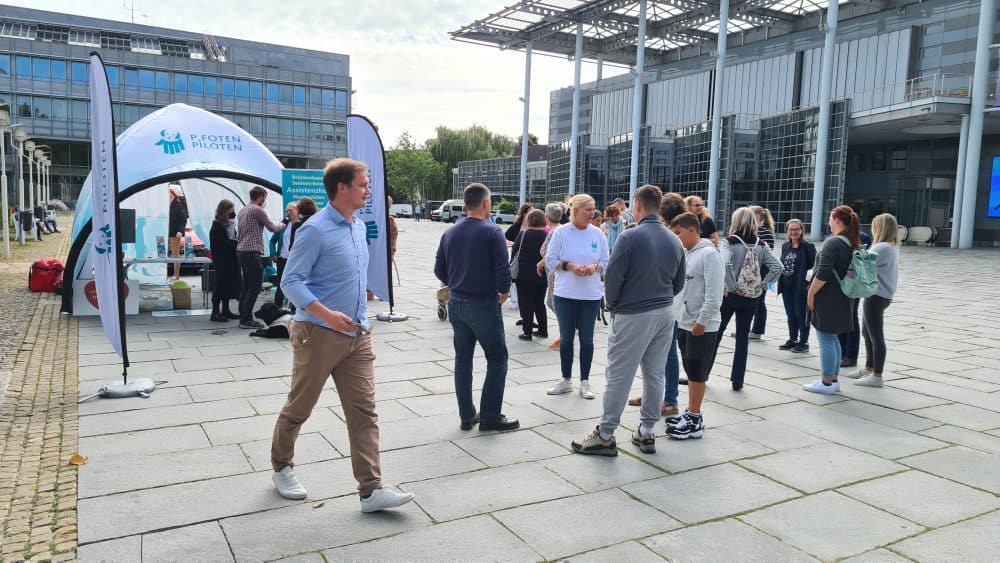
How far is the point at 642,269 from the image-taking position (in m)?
4.38

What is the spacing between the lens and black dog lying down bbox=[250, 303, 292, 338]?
28.2 feet

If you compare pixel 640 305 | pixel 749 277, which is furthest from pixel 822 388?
pixel 640 305

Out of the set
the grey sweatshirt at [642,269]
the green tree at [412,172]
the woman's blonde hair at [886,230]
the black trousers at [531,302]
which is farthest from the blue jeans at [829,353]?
the green tree at [412,172]

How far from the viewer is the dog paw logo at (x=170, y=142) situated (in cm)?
1085

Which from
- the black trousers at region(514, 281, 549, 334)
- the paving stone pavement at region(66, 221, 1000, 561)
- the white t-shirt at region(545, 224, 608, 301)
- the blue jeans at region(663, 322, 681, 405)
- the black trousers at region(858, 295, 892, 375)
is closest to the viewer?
the paving stone pavement at region(66, 221, 1000, 561)

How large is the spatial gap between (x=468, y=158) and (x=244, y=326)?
7081 cm

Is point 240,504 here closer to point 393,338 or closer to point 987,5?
point 393,338

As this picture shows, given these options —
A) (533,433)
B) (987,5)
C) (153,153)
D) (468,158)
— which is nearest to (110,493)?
(533,433)

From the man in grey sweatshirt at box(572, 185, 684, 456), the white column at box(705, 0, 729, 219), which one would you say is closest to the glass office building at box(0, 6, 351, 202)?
the white column at box(705, 0, 729, 219)

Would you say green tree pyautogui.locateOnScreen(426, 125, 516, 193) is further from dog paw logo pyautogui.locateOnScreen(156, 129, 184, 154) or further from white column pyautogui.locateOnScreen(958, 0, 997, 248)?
dog paw logo pyautogui.locateOnScreen(156, 129, 184, 154)

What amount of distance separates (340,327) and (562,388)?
120 inches

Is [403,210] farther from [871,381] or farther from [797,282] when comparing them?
[871,381]

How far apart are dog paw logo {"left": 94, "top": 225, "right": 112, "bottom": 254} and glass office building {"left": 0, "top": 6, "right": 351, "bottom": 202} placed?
2325 inches

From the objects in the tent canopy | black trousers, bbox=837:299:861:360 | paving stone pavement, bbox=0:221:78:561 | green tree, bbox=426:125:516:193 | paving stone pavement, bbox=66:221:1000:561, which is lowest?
paving stone pavement, bbox=0:221:78:561
